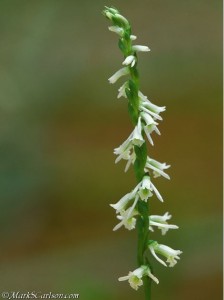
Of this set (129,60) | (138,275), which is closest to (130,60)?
(129,60)

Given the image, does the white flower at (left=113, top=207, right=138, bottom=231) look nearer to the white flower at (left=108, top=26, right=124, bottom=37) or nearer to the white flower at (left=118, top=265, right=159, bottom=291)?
the white flower at (left=118, top=265, right=159, bottom=291)

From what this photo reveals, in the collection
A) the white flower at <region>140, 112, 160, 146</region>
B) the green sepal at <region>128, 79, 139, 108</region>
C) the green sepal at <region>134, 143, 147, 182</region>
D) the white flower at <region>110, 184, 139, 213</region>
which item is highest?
the green sepal at <region>128, 79, 139, 108</region>

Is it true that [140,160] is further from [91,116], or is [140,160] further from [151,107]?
[91,116]

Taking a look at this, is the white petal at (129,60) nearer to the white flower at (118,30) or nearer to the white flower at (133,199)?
the white flower at (118,30)

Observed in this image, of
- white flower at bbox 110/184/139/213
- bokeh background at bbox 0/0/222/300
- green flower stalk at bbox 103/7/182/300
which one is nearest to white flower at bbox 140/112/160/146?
green flower stalk at bbox 103/7/182/300

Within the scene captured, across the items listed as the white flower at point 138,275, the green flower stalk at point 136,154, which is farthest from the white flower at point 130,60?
the white flower at point 138,275

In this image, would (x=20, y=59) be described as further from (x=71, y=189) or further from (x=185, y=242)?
(x=185, y=242)

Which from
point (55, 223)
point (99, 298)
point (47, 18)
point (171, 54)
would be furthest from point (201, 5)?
point (99, 298)
